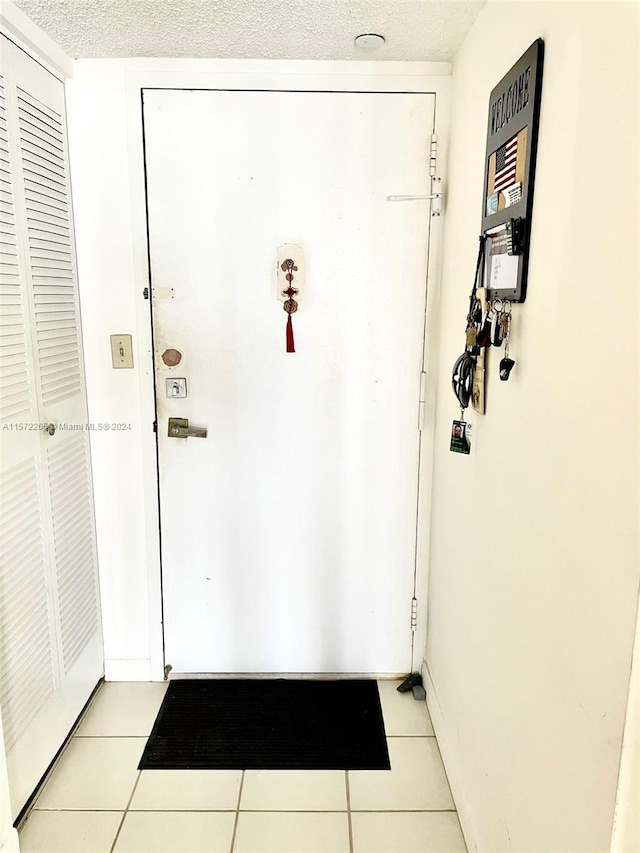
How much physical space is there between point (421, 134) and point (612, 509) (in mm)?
1503

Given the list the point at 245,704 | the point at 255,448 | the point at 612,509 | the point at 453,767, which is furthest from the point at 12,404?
the point at 453,767

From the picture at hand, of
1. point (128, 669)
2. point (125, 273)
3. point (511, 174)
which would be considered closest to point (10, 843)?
point (128, 669)

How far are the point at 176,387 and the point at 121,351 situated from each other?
0.22 metres

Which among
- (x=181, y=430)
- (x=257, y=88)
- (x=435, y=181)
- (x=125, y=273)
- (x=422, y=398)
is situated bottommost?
(x=181, y=430)

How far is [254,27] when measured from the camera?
162 centimetres

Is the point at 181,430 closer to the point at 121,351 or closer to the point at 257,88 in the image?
the point at 121,351

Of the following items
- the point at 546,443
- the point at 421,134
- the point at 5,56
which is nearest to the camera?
the point at 546,443

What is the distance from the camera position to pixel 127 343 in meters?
1.99

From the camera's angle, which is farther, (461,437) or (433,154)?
(433,154)

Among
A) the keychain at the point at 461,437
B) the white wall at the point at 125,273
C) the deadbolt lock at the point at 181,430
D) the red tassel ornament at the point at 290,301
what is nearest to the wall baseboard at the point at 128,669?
the white wall at the point at 125,273

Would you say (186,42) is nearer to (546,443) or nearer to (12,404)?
(12,404)

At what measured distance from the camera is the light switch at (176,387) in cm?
202

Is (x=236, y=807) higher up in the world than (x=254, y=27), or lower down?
lower down

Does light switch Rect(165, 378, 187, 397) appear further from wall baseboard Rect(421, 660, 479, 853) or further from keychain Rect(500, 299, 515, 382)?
wall baseboard Rect(421, 660, 479, 853)
